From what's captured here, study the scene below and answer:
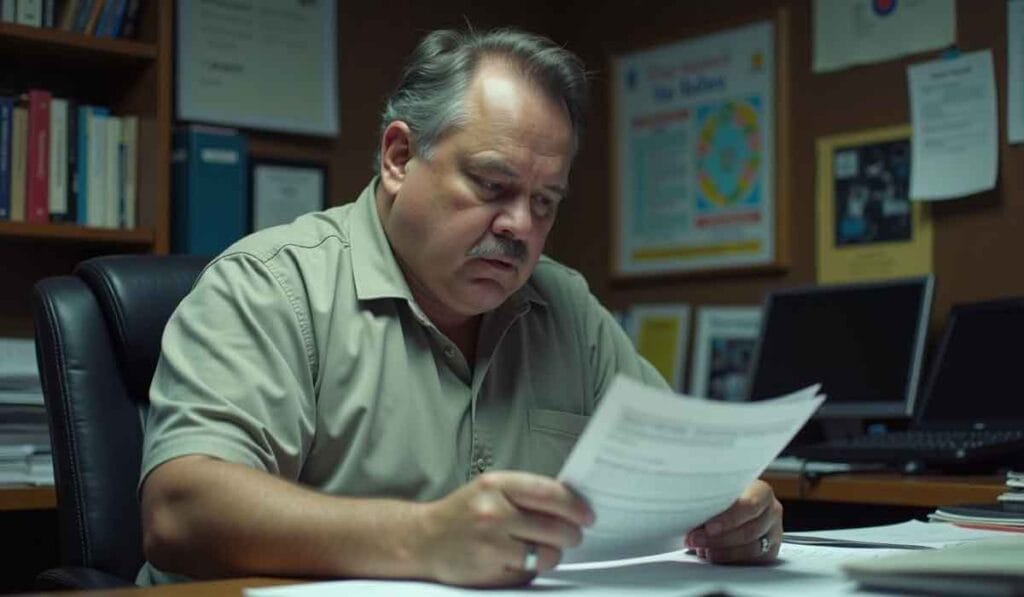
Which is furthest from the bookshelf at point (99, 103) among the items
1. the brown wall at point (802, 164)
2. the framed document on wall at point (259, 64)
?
the brown wall at point (802, 164)

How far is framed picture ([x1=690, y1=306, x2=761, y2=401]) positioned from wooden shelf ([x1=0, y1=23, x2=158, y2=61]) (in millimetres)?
1257

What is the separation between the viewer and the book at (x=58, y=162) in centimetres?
230

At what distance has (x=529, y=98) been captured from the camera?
1.43m

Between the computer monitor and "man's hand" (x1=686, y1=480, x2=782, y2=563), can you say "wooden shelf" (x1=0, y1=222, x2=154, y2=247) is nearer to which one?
the computer monitor

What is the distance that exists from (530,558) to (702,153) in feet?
6.58

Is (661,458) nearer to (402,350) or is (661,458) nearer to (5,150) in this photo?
(402,350)

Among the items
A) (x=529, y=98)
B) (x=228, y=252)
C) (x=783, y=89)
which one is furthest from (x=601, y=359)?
(x=783, y=89)

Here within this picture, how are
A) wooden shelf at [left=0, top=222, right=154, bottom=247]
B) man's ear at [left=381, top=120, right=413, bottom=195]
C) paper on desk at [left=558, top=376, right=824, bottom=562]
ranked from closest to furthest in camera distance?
paper on desk at [left=558, top=376, right=824, bottom=562]
man's ear at [left=381, top=120, right=413, bottom=195]
wooden shelf at [left=0, top=222, right=154, bottom=247]

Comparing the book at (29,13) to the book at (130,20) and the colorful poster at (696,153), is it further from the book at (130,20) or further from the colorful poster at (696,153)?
the colorful poster at (696,153)

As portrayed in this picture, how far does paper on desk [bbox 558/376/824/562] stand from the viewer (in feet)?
2.87

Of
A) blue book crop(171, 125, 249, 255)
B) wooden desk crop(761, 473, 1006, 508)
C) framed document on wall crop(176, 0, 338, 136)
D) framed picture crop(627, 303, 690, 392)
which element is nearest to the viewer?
wooden desk crop(761, 473, 1006, 508)

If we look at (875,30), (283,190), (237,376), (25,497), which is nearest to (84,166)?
(283,190)

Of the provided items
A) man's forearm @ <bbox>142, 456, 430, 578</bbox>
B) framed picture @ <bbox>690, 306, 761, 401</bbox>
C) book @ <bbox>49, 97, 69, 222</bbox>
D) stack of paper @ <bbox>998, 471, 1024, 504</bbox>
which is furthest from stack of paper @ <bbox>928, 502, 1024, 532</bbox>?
book @ <bbox>49, 97, 69, 222</bbox>

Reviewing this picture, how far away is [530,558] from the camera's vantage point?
955mm
